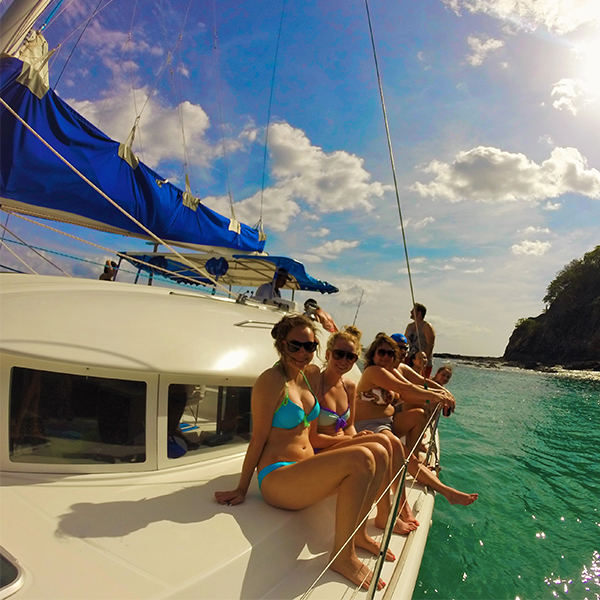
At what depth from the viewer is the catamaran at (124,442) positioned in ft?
6.07

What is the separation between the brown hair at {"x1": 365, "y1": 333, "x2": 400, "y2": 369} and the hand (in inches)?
76.2

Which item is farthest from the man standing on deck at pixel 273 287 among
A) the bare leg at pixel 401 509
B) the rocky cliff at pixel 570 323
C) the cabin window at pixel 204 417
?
the rocky cliff at pixel 570 323

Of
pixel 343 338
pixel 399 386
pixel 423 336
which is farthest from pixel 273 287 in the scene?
pixel 343 338

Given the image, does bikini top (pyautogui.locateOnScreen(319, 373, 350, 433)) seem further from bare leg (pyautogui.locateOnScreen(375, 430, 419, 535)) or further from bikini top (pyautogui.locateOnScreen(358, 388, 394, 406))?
bikini top (pyautogui.locateOnScreen(358, 388, 394, 406))

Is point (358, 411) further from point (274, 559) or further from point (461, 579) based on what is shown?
point (274, 559)

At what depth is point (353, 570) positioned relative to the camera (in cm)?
212

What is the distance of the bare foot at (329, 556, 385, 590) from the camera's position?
2088 millimetres

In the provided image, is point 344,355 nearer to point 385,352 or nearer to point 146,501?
point 385,352

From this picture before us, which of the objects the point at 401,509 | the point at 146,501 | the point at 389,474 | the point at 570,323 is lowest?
the point at 401,509

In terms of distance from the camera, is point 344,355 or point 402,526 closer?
point 402,526

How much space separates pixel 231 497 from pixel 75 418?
3.91 feet

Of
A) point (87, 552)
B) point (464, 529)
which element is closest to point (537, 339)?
point (464, 529)

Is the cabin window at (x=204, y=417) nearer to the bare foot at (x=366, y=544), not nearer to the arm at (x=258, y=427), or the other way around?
the arm at (x=258, y=427)

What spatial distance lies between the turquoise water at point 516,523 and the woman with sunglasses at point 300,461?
1811mm
